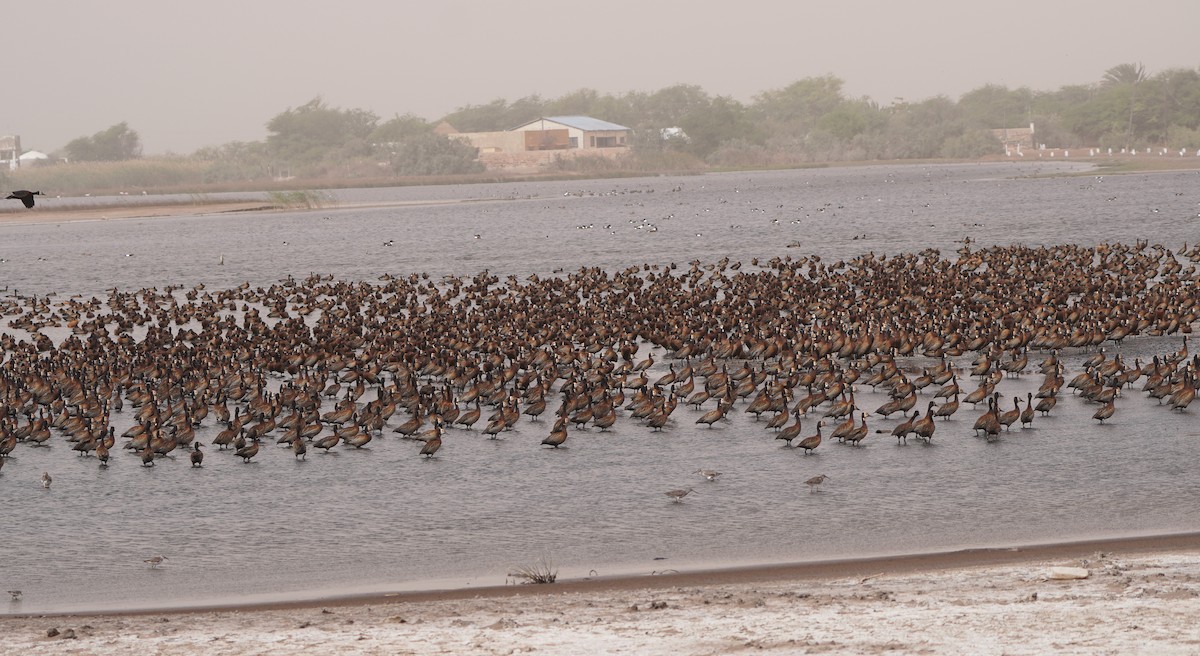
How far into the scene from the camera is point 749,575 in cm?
1293

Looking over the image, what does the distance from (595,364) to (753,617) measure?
14599 millimetres

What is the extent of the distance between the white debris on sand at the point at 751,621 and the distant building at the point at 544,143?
175m

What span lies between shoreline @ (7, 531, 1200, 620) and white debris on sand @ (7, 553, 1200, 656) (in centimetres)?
28

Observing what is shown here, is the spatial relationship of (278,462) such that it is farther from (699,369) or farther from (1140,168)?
(1140,168)

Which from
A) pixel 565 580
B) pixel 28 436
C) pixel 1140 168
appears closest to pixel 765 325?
pixel 28 436

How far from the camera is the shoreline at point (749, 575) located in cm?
1252

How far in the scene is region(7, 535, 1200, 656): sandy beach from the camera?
945cm

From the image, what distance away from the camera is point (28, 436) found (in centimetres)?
2072

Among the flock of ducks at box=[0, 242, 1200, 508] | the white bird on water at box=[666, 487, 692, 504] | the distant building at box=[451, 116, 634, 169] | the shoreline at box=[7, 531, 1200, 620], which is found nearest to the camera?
the shoreline at box=[7, 531, 1200, 620]

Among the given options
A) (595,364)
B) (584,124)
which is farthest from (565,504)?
(584,124)

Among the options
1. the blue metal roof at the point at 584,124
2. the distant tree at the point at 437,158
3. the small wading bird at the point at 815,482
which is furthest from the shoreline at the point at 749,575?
the blue metal roof at the point at 584,124

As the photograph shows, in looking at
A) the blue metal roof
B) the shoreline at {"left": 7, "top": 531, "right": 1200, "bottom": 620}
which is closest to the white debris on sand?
the shoreline at {"left": 7, "top": 531, "right": 1200, "bottom": 620}

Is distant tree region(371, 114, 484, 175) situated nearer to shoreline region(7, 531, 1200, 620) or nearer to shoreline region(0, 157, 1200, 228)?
shoreline region(0, 157, 1200, 228)

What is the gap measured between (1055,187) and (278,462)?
297ft
